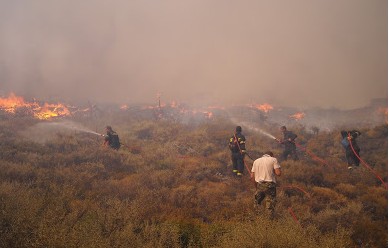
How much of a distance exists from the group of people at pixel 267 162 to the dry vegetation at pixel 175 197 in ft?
1.52

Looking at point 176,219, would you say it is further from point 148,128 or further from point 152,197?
point 148,128

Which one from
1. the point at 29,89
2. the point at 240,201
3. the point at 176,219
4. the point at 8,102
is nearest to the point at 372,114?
the point at 240,201

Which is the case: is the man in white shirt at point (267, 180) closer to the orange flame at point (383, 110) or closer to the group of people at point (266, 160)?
the group of people at point (266, 160)

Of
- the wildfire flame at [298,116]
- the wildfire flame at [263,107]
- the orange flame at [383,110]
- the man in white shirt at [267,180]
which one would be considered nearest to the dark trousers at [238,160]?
the man in white shirt at [267,180]

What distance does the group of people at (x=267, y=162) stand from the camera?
7.58m

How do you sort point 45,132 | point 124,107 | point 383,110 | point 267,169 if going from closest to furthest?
point 267,169
point 45,132
point 383,110
point 124,107

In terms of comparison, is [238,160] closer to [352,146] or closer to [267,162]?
[267,162]

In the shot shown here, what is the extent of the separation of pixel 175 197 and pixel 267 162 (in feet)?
10.3

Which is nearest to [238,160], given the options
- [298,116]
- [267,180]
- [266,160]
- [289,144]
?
[289,144]

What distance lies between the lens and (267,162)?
7.72 meters

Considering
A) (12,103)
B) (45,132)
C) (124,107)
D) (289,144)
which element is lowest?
(289,144)

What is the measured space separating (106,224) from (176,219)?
1841mm

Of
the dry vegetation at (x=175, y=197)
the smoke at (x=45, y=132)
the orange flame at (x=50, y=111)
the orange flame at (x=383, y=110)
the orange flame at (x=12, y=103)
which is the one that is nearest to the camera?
the dry vegetation at (x=175, y=197)

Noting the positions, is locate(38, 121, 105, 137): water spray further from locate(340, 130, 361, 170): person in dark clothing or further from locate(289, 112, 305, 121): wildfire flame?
locate(289, 112, 305, 121): wildfire flame
